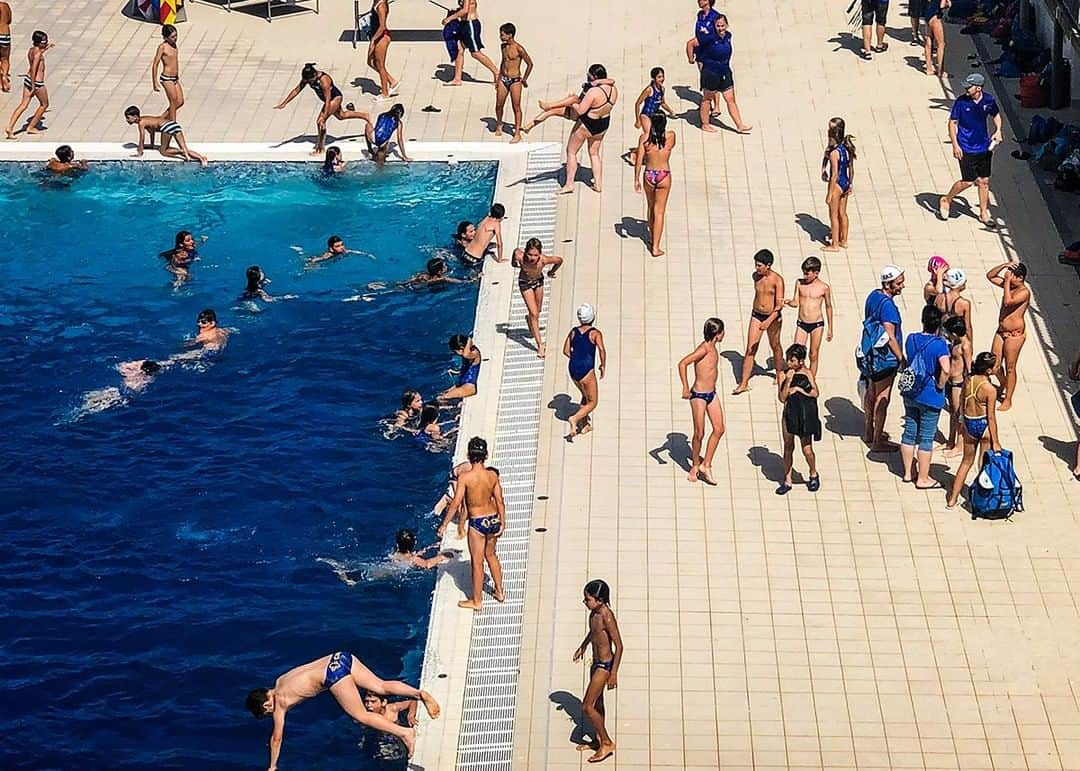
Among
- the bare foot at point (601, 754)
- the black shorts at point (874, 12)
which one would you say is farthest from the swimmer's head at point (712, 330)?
the black shorts at point (874, 12)

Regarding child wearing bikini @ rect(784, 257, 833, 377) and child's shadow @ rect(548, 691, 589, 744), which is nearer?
child's shadow @ rect(548, 691, 589, 744)

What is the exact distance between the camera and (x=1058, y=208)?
22.4 meters

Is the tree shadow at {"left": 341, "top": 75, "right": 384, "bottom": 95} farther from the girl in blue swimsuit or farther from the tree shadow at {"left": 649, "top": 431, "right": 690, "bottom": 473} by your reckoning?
the tree shadow at {"left": 649, "top": 431, "right": 690, "bottom": 473}

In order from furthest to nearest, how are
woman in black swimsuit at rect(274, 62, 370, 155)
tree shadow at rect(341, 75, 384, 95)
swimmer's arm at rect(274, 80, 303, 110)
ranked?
tree shadow at rect(341, 75, 384, 95)
swimmer's arm at rect(274, 80, 303, 110)
woman in black swimsuit at rect(274, 62, 370, 155)

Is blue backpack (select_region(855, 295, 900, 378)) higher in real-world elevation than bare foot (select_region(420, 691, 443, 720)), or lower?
higher

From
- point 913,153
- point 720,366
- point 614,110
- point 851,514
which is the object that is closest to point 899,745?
point 851,514

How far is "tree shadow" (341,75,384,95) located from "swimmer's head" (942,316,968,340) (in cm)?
1220

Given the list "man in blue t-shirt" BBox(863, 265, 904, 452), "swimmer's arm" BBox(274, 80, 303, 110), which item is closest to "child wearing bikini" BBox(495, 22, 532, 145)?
"swimmer's arm" BBox(274, 80, 303, 110)

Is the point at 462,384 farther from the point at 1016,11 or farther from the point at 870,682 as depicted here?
the point at 1016,11

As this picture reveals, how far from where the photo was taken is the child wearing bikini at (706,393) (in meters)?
16.3

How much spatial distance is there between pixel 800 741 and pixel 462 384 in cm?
620

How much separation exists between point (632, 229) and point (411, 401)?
4982 mm

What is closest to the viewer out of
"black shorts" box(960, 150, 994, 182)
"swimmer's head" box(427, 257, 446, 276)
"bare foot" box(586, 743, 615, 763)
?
"bare foot" box(586, 743, 615, 763)

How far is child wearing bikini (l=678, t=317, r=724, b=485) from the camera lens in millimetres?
16344
